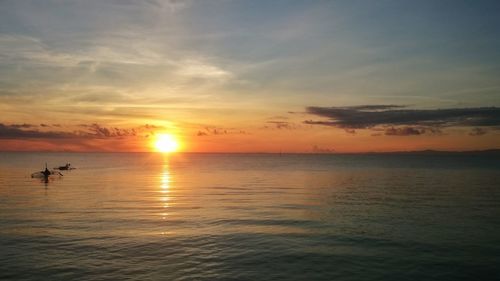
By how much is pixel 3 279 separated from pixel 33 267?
2451 millimetres

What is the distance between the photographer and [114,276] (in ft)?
85.3

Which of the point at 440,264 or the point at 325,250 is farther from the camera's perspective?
the point at 325,250

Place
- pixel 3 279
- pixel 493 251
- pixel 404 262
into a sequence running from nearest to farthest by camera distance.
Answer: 1. pixel 3 279
2. pixel 404 262
3. pixel 493 251

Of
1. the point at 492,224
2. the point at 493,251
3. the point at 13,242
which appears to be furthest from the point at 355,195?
the point at 13,242

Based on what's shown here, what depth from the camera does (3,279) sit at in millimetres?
25469

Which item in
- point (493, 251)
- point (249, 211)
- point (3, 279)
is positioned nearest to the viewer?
point (3, 279)

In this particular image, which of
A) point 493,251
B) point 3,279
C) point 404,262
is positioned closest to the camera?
Answer: point 3,279

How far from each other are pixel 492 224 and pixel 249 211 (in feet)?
90.7

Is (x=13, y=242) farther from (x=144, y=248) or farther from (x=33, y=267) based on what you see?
(x=144, y=248)

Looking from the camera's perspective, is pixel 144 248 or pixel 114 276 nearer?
pixel 114 276

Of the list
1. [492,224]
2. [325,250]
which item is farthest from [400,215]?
[325,250]

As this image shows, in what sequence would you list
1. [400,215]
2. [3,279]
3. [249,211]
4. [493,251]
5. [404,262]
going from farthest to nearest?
[249,211], [400,215], [493,251], [404,262], [3,279]

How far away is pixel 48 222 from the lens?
44.3m

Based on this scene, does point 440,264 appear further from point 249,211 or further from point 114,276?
point 249,211
